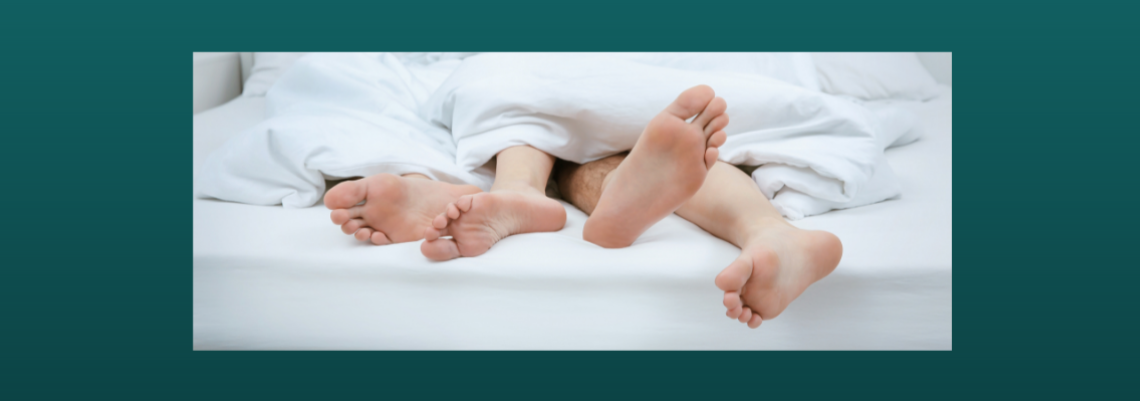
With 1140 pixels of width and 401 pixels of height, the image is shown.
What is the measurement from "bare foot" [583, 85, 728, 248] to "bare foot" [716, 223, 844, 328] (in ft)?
0.35

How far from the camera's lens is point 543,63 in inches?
47.4

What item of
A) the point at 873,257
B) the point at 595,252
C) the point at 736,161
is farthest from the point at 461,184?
the point at 873,257

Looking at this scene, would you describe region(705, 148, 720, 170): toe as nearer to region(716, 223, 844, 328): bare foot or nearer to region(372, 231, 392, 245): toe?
region(716, 223, 844, 328): bare foot

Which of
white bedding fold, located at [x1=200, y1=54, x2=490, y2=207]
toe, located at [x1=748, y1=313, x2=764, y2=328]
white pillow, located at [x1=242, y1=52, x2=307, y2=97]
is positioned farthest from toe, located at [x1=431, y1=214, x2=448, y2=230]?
white pillow, located at [x1=242, y1=52, x2=307, y2=97]

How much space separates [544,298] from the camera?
84 cm

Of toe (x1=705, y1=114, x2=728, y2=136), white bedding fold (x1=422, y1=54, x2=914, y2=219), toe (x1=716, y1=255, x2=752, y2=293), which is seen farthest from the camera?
white bedding fold (x1=422, y1=54, x2=914, y2=219)

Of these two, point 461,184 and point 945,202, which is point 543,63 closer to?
point 461,184

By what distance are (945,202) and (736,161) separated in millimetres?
322

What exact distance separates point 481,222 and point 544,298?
0.40ft

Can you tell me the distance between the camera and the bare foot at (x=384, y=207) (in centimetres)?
85

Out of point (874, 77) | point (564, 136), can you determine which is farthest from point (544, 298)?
point (874, 77)

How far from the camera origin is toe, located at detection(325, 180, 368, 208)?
0.84 meters

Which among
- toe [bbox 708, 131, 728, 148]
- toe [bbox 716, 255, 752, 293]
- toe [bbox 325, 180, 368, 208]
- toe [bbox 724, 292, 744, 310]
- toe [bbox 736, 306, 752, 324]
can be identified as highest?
toe [bbox 708, 131, 728, 148]

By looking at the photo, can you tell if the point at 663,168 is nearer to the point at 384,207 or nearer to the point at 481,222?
the point at 481,222
